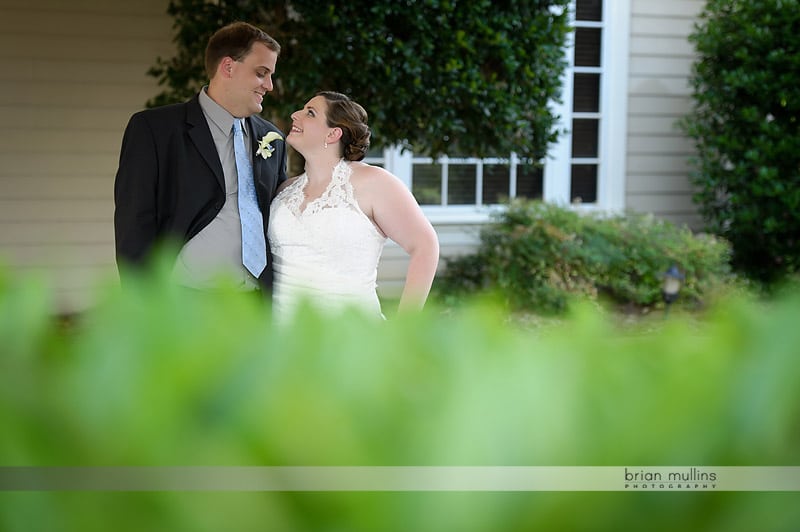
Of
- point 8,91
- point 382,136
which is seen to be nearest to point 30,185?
point 8,91

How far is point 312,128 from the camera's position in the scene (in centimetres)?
364

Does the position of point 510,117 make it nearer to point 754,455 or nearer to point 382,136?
point 382,136

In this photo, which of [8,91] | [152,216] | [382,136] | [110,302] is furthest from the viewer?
[8,91]

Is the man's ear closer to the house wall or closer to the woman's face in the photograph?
the woman's face

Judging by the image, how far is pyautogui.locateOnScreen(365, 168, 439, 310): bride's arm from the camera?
340 cm

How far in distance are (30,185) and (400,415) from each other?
27.5 feet

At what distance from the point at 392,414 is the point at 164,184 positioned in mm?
2949

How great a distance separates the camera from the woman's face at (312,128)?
12.0 feet

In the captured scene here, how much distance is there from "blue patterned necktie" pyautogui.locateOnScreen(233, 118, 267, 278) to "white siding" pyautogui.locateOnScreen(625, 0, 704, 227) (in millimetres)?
7233

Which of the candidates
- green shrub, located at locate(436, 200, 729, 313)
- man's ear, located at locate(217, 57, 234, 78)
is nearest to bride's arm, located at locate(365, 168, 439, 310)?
man's ear, located at locate(217, 57, 234, 78)

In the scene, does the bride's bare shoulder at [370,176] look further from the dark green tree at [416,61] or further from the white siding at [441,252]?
the white siding at [441,252]

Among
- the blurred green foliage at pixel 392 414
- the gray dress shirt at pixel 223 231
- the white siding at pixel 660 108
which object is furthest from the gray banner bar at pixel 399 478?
the white siding at pixel 660 108

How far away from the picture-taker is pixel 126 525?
0.66 metres

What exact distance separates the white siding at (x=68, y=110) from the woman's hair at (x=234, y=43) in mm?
4936
